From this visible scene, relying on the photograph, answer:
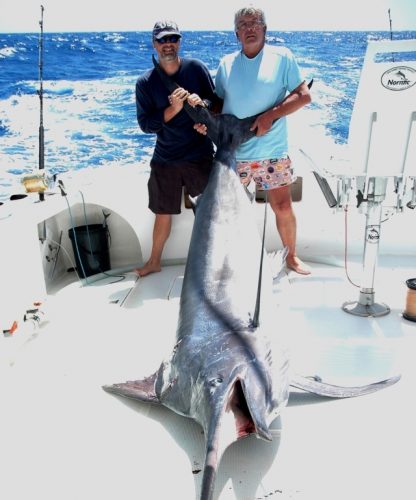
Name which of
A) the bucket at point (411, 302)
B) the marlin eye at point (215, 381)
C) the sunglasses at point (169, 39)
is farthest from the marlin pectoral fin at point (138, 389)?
the sunglasses at point (169, 39)

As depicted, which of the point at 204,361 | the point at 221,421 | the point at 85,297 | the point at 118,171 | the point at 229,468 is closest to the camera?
the point at 221,421

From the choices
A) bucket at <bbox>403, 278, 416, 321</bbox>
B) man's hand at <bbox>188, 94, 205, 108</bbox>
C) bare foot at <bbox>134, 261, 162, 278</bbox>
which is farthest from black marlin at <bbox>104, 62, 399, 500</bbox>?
bare foot at <bbox>134, 261, 162, 278</bbox>

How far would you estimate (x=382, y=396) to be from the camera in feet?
6.12

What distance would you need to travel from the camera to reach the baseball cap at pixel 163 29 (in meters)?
2.86

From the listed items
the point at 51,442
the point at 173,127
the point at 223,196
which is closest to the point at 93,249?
A: the point at 173,127

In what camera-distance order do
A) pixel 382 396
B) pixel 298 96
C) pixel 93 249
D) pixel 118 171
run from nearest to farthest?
pixel 382 396 → pixel 298 96 → pixel 93 249 → pixel 118 171

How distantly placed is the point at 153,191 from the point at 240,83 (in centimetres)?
84

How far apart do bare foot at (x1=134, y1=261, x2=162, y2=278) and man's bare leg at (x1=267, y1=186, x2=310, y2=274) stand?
0.83 m

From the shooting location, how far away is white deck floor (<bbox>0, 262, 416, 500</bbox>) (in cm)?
148

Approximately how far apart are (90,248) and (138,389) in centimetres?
172

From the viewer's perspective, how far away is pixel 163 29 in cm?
287

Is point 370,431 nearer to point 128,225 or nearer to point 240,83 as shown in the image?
point 240,83

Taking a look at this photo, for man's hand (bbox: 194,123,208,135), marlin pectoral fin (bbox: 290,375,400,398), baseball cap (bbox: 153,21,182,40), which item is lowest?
marlin pectoral fin (bbox: 290,375,400,398)

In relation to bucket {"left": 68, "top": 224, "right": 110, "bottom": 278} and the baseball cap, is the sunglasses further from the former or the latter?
bucket {"left": 68, "top": 224, "right": 110, "bottom": 278}
